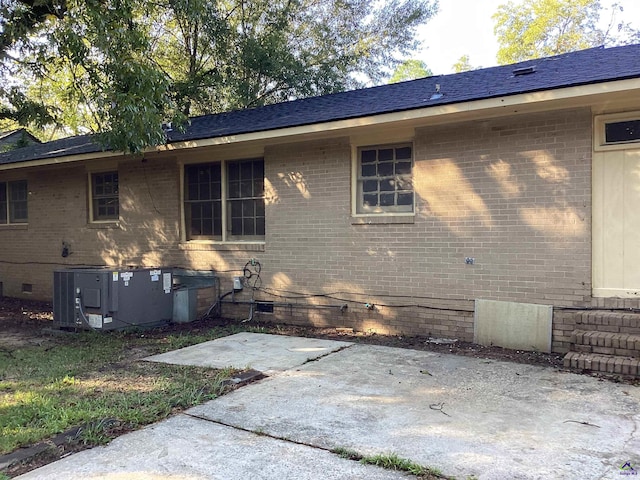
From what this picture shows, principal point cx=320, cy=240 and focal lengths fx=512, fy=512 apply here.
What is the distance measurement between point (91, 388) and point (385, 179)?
495 cm

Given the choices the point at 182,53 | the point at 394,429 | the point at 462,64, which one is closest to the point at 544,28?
the point at 462,64

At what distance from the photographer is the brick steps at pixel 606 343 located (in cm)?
544

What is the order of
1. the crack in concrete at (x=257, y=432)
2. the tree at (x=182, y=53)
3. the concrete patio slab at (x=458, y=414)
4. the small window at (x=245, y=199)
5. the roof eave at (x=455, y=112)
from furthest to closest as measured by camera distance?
the small window at (x=245, y=199) → the tree at (x=182, y=53) → the roof eave at (x=455, y=112) → the crack in concrete at (x=257, y=432) → the concrete patio slab at (x=458, y=414)

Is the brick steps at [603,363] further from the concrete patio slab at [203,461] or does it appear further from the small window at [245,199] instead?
the small window at [245,199]

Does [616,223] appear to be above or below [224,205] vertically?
below

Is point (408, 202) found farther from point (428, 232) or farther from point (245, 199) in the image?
point (245, 199)

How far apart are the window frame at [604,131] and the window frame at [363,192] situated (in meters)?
2.38

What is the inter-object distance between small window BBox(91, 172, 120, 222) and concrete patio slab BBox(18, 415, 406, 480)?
26.5 ft

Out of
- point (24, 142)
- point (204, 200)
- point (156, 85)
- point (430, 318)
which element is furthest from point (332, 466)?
point (24, 142)

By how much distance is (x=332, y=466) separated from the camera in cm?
336

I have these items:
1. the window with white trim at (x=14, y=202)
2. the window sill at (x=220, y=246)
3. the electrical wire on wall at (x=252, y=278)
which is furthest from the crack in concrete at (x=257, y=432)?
the window with white trim at (x=14, y=202)

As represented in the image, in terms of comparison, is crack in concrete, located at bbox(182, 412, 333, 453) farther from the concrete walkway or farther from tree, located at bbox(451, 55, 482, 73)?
tree, located at bbox(451, 55, 482, 73)

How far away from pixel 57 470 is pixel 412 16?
20.3m

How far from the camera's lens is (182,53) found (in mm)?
18391
